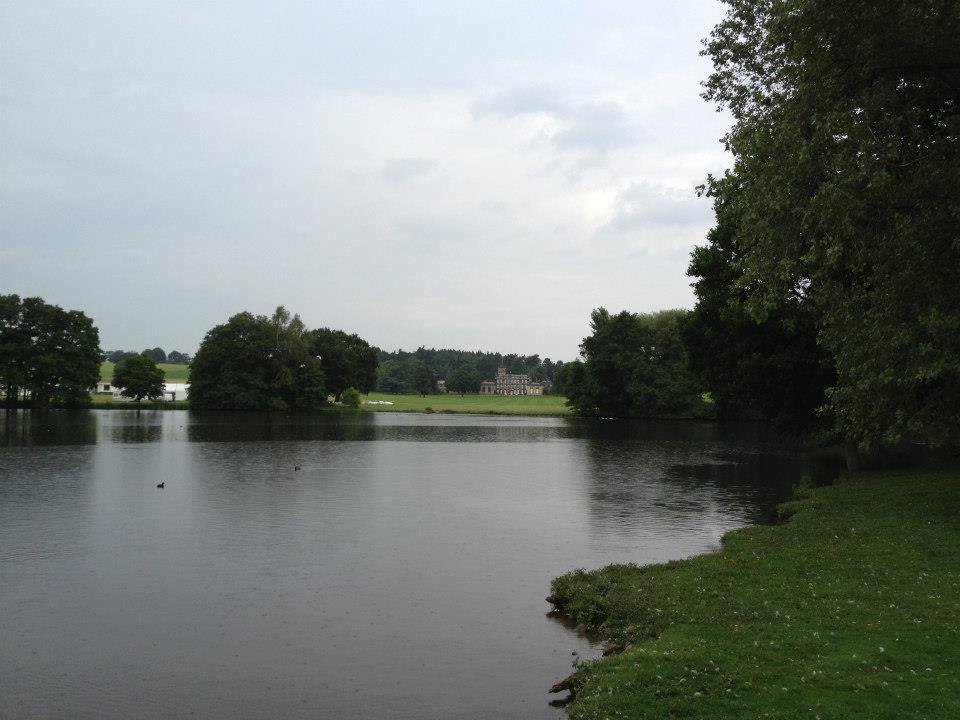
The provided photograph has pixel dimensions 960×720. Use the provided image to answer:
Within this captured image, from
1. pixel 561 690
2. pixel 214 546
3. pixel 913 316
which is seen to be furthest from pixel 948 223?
pixel 214 546

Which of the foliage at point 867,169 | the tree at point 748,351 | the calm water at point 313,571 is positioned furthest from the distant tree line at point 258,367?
the foliage at point 867,169

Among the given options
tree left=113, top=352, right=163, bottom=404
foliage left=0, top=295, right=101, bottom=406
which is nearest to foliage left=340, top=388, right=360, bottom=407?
tree left=113, top=352, right=163, bottom=404

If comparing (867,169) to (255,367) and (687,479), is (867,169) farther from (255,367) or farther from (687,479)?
(255,367)

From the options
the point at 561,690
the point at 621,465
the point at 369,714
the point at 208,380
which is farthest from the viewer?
the point at 208,380

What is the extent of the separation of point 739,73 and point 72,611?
73.8 ft

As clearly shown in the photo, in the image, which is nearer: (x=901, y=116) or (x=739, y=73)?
(x=901, y=116)

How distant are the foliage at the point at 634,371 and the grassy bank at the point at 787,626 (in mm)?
107594

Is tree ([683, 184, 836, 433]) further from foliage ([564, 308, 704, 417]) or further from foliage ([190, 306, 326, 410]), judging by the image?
foliage ([190, 306, 326, 410])

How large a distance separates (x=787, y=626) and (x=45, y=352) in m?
Answer: 135

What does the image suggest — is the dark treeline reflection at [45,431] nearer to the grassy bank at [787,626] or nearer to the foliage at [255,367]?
the foliage at [255,367]

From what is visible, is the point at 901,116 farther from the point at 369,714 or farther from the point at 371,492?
the point at 371,492

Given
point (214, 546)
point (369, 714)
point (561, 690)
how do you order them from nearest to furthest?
point (369, 714)
point (561, 690)
point (214, 546)

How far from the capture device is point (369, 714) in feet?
43.7

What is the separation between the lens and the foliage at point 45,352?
123 m
